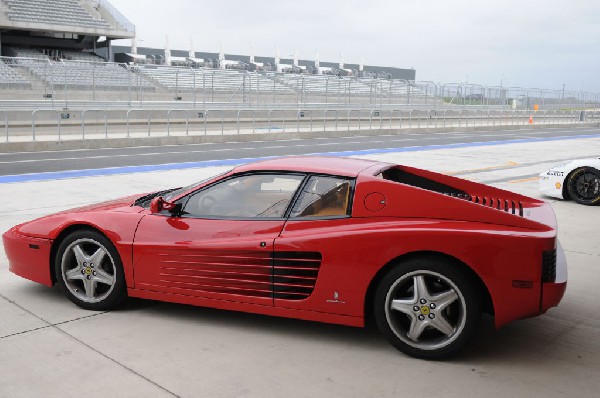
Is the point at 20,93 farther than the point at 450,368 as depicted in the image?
Yes

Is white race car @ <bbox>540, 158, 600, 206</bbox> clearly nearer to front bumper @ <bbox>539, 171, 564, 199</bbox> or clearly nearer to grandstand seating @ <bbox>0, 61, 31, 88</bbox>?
front bumper @ <bbox>539, 171, 564, 199</bbox>

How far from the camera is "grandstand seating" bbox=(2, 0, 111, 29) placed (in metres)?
43.4

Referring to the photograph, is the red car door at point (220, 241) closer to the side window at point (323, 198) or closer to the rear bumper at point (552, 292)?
the side window at point (323, 198)

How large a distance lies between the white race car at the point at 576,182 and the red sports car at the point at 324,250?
5508 millimetres

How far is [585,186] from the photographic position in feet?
32.8

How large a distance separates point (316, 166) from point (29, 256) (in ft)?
7.63

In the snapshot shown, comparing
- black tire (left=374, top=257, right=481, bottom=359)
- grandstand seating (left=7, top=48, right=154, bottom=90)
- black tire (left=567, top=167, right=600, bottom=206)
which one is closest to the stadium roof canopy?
grandstand seating (left=7, top=48, right=154, bottom=90)

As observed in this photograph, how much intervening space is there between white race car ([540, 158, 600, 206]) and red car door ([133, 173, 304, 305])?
22.6ft

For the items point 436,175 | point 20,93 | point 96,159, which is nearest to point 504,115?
point 20,93

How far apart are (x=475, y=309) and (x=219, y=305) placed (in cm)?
170

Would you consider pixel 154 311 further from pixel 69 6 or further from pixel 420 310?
pixel 69 6

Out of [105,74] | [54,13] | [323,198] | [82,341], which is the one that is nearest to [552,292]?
[323,198]

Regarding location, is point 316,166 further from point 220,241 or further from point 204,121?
point 204,121

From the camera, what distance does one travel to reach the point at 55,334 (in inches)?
173
